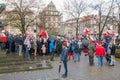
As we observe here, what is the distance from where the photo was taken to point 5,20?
54.2m

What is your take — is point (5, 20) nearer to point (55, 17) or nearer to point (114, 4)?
point (114, 4)

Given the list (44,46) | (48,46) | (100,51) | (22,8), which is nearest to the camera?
(100,51)

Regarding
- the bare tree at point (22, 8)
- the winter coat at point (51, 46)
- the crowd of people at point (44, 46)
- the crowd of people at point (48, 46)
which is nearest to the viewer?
the crowd of people at point (48, 46)

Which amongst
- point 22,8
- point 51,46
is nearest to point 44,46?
point 51,46

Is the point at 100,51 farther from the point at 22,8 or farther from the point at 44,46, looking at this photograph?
the point at 22,8

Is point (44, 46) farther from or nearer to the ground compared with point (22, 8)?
nearer to the ground

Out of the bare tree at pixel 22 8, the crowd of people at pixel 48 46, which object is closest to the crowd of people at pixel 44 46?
the crowd of people at pixel 48 46

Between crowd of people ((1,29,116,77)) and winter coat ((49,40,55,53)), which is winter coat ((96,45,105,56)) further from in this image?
winter coat ((49,40,55,53))

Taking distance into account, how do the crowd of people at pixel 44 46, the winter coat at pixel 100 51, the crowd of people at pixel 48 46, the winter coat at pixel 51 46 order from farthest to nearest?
the winter coat at pixel 51 46 < the crowd of people at pixel 44 46 < the crowd of people at pixel 48 46 < the winter coat at pixel 100 51

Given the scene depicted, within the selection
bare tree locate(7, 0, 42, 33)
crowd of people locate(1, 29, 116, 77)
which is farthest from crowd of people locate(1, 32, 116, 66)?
bare tree locate(7, 0, 42, 33)

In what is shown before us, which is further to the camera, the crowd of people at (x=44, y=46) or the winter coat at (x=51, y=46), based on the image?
the winter coat at (x=51, y=46)

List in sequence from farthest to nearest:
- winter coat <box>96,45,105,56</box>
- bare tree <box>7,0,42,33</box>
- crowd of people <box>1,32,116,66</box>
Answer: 1. bare tree <box>7,0,42,33</box>
2. crowd of people <box>1,32,116,66</box>
3. winter coat <box>96,45,105,56</box>

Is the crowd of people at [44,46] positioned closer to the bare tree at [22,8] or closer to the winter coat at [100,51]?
the winter coat at [100,51]

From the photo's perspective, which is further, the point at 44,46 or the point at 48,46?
the point at 48,46
